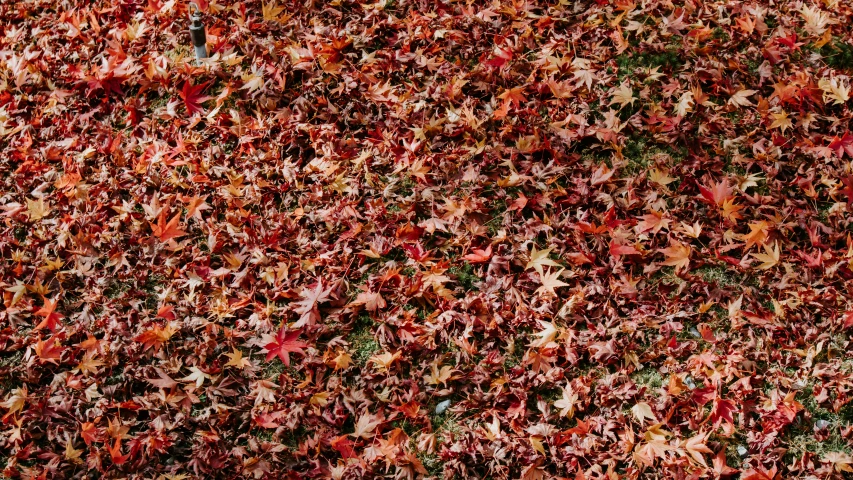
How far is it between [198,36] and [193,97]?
37cm

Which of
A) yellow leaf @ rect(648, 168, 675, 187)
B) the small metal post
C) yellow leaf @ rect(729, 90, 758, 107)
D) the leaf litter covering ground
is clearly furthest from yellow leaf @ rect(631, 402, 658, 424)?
the small metal post

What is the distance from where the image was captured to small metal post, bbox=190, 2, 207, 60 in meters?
4.07

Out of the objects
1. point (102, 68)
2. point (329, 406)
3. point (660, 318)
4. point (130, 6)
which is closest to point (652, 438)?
point (660, 318)

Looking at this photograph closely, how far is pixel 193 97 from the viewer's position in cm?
418

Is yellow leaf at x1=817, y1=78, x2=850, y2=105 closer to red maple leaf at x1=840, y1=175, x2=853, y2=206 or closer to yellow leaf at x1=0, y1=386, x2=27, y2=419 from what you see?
red maple leaf at x1=840, y1=175, x2=853, y2=206

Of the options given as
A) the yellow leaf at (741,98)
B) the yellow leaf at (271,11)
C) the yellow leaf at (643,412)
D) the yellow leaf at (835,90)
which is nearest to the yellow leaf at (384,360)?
the yellow leaf at (643,412)

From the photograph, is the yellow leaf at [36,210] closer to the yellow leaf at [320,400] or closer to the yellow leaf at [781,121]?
the yellow leaf at [320,400]

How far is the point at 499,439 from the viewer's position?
9.75 feet

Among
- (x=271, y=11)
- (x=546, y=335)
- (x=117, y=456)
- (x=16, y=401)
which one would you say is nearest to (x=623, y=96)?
(x=546, y=335)

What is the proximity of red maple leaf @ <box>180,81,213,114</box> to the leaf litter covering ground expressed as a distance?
78 mm

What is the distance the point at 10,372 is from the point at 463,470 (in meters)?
2.24

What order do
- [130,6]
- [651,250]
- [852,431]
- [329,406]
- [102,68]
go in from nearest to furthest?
[852,431], [329,406], [651,250], [102,68], [130,6]

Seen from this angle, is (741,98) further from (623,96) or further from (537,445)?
(537,445)

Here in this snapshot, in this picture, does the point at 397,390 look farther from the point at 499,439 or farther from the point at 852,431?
the point at 852,431
